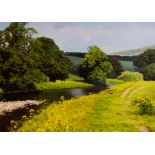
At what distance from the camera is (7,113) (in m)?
13.0

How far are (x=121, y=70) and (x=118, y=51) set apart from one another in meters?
0.66

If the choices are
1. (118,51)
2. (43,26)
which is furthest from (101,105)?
(43,26)

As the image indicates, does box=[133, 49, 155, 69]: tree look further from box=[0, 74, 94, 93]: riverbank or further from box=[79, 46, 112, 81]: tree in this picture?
box=[0, 74, 94, 93]: riverbank

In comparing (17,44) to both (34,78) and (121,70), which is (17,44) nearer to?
(34,78)

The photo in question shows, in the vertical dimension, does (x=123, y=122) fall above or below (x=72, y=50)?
below

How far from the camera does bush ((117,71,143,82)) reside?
45.8 feet

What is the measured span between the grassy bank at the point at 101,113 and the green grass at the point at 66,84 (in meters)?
0.62

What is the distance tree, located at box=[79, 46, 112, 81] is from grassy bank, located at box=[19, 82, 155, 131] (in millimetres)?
708

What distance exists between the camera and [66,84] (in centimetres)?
1405

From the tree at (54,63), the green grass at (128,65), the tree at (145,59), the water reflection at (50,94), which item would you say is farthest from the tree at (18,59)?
the tree at (145,59)

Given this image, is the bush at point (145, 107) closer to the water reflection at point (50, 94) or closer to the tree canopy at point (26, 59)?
the water reflection at point (50, 94)

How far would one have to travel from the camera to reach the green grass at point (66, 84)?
A: 550 inches

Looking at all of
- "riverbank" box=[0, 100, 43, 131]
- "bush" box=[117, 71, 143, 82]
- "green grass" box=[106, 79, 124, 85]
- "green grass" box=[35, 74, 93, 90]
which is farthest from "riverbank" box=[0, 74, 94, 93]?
"bush" box=[117, 71, 143, 82]

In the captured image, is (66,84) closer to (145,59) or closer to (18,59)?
(18,59)
